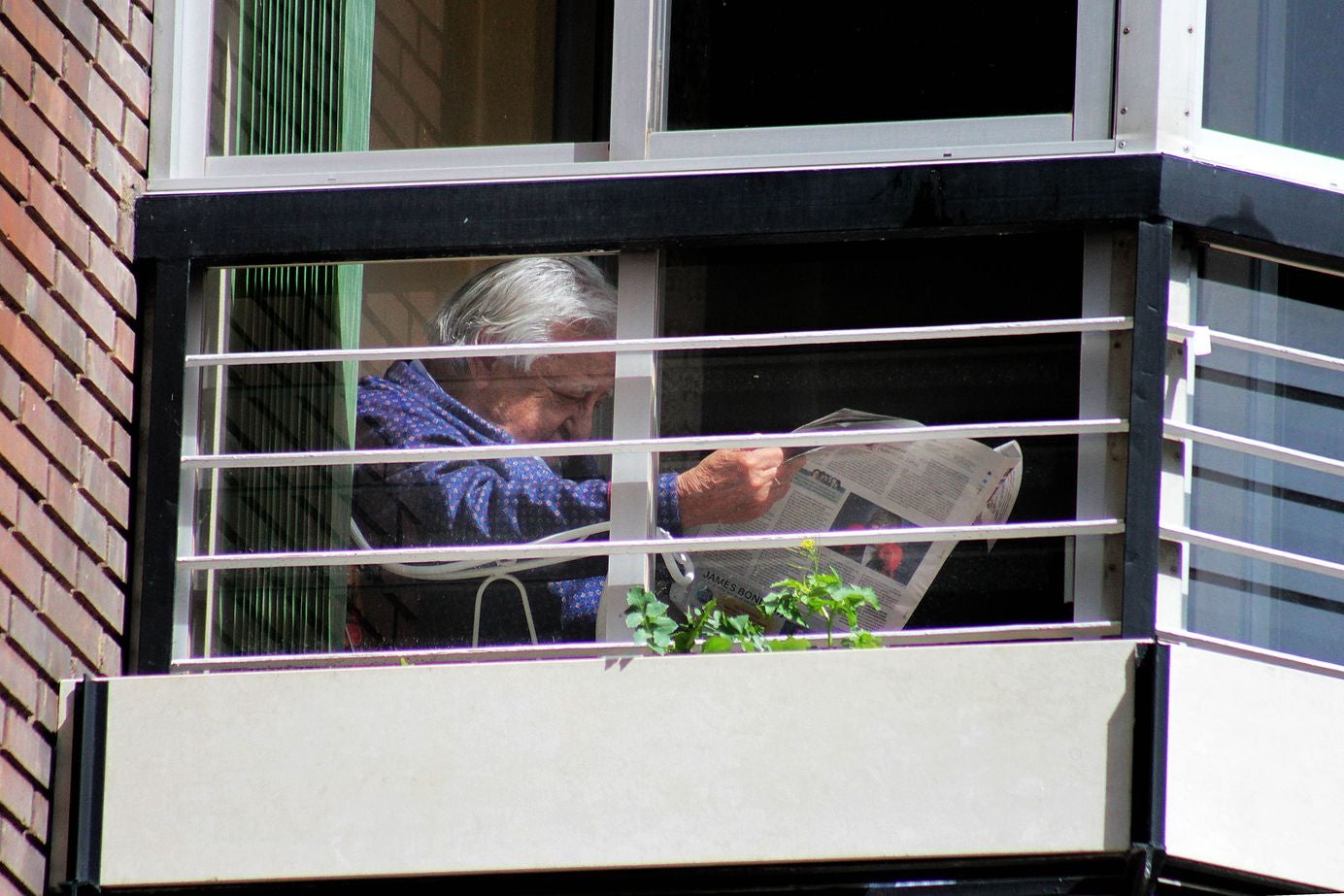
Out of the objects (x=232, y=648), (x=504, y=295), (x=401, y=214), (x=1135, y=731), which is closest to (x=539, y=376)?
(x=504, y=295)

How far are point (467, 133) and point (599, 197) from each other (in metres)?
0.38

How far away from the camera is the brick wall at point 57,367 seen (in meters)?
3.83

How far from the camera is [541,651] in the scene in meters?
3.92

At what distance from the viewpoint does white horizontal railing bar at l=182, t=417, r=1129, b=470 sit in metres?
3.75

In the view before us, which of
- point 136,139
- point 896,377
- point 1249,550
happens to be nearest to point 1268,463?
point 1249,550

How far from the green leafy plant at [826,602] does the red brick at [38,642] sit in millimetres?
1408

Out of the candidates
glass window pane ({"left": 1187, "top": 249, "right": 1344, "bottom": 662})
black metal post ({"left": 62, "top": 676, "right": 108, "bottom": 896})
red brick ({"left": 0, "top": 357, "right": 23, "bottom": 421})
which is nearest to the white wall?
black metal post ({"left": 62, "top": 676, "right": 108, "bottom": 896})

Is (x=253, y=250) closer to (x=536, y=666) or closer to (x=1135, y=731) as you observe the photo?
(x=536, y=666)

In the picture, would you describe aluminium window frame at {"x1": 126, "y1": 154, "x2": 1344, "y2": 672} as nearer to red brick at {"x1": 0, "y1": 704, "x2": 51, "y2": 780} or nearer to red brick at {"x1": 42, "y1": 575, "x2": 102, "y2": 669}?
red brick at {"x1": 42, "y1": 575, "x2": 102, "y2": 669}

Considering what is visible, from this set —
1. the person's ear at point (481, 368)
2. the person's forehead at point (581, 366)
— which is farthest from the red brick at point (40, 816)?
the person's forehead at point (581, 366)

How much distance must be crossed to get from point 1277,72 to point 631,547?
1.60 m

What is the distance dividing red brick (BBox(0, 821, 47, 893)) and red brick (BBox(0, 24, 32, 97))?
149 cm

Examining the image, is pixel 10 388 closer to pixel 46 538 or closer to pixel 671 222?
pixel 46 538

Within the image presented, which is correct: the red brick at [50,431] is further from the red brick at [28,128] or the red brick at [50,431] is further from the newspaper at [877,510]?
the newspaper at [877,510]
